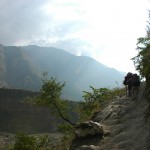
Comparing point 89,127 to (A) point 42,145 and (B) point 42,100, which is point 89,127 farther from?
(B) point 42,100

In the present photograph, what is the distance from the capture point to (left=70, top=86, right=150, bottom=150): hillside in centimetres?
1650

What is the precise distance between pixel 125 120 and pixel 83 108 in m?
16.5

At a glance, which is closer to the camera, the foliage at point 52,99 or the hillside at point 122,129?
the hillside at point 122,129

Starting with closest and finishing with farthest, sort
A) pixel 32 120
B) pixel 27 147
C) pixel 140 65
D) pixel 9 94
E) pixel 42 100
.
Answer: pixel 140 65
pixel 27 147
pixel 42 100
pixel 32 120
pixel 9 94

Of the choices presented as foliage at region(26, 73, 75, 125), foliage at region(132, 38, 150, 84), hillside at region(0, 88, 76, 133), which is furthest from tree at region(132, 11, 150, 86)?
hillside at region(0, 88, 76, 133)

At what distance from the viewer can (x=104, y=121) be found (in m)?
21.0

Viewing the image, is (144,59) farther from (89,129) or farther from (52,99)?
(52,99)

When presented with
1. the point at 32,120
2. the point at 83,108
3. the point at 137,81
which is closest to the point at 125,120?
the point at 137,81

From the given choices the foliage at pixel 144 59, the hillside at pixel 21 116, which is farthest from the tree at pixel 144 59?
the hillside at pixel 21 116

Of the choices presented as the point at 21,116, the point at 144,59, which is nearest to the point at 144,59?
the point at 144,59

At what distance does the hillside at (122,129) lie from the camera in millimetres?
16500

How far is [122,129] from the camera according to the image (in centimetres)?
1872

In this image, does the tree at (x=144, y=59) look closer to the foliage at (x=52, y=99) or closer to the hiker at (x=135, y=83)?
the hiker at (x=135, y=83)

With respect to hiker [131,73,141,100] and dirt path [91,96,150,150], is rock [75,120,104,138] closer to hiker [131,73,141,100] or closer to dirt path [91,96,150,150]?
dirt path [91,96,150,150]
